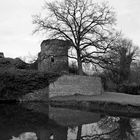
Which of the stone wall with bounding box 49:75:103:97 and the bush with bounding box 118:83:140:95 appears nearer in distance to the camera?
the stone wall with bounding box 49:75:103:97

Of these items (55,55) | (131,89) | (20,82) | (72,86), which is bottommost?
(131,89)

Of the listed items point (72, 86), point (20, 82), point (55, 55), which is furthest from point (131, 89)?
point (20, 82)

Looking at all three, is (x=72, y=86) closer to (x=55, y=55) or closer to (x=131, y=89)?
(x=55, y=55)

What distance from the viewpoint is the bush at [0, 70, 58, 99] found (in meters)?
21.2

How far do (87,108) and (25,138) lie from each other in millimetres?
9267

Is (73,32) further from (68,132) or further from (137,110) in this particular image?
(68,132)

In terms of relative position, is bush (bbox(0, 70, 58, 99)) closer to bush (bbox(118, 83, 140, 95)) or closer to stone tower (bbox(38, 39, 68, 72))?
stone tower (bbox(38, 39, 68, 72))

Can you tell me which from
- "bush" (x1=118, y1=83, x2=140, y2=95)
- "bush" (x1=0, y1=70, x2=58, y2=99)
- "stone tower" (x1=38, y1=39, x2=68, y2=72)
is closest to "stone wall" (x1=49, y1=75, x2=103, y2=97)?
"bush" (x1=0, y1=70, x2=58, y2=99)

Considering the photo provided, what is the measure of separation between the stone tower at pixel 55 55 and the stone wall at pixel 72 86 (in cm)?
350

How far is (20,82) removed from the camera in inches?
852

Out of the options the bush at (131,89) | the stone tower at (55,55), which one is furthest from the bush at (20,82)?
the bush at (131,89)

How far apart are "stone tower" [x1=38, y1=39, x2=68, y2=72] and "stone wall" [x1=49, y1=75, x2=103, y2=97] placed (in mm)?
3499

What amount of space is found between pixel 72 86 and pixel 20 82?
5.46m

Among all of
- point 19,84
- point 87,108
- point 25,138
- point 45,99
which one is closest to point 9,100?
point 19,84
